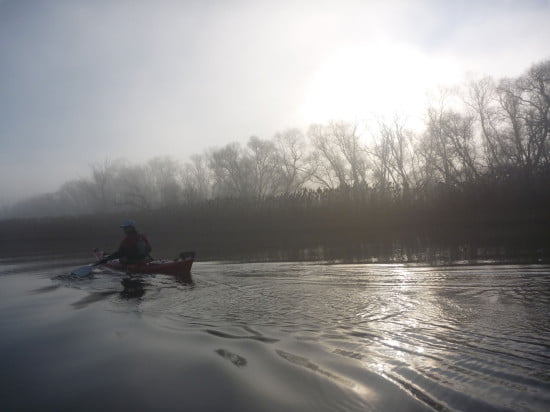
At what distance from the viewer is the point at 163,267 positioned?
14.0 m

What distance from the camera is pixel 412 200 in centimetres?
3309

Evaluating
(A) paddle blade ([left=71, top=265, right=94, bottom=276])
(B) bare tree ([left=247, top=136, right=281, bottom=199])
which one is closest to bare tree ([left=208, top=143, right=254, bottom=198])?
(B) bare tree ([left=247, top=136, right=281, bottom=199])

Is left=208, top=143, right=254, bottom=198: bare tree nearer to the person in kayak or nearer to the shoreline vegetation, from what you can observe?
the shoreline vegetation

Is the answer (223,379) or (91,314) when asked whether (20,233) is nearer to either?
(91,314)

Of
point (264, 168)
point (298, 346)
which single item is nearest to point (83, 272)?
point (298, 346)

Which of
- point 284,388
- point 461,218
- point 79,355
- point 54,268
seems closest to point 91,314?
point 79,355

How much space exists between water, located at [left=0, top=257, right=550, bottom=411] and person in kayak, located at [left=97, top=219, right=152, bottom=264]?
11.1ft

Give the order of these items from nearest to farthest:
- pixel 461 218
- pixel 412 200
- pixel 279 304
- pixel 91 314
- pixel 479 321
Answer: pixel 479 321 → pixel 279 304 → pixel 91 314 → pixel 461 218 → pixel 412 200

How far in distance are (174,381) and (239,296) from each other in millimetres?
4721

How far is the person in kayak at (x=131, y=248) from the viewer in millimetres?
14531

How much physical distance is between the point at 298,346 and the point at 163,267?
8.74 m

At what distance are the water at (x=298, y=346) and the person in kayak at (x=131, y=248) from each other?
3.37m

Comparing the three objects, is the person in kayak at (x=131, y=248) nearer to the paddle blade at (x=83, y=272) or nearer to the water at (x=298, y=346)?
the paddle blade at (x=83, y=272)

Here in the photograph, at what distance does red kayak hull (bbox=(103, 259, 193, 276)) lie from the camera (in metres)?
13.8
